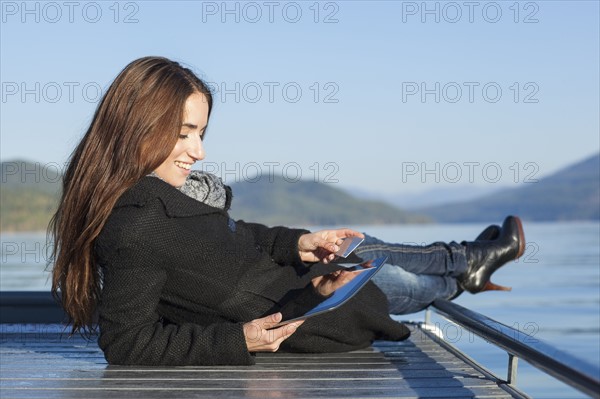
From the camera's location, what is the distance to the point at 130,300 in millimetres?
3287

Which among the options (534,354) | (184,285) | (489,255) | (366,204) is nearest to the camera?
(534,354)

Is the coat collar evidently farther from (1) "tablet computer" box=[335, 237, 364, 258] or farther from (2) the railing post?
(2) the railing post

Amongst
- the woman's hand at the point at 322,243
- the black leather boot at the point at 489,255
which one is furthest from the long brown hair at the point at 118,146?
the black leather boot at the point at 489,255

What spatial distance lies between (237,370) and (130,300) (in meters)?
0.46

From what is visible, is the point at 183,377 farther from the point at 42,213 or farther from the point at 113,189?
the point at 42,213

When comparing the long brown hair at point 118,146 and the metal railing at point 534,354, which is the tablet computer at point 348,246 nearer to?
the metal railing at point 534,354

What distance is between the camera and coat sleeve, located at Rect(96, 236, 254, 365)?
10.8 feet

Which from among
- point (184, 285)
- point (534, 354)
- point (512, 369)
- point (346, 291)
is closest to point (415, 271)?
point (346, 291)

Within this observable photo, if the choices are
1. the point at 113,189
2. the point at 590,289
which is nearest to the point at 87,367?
the point at 113,189

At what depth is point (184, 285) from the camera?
3443mm

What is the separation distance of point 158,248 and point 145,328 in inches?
10.2

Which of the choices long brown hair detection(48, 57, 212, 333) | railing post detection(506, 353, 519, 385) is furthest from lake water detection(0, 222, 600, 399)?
long brown hair detection(48, 57, 212, 333)

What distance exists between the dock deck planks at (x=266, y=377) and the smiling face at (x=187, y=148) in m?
0.64

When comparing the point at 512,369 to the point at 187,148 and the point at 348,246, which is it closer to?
the point at 348,246
